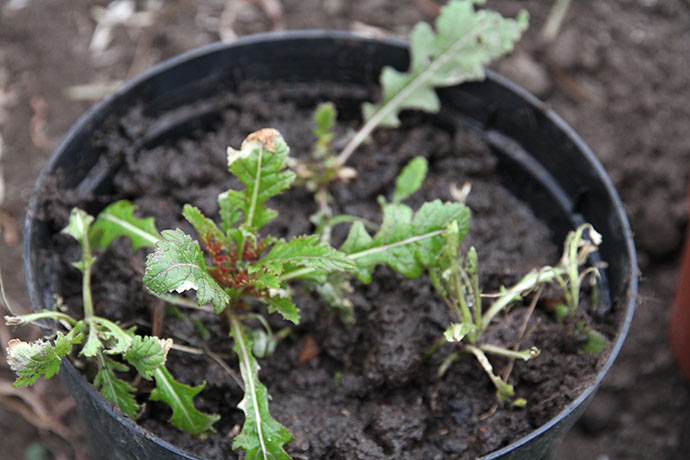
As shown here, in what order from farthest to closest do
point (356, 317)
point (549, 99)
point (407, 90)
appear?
point (549, 99) < point (407, 90) < point (356, 317)

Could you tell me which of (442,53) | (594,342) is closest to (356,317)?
(594,342)

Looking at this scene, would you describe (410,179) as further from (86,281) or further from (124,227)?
(86,281)

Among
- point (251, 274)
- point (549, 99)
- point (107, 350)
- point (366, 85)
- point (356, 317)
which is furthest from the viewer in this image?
point (549, 99)

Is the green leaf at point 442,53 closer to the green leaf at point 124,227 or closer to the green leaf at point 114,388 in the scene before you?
the green leaf at point 124,227

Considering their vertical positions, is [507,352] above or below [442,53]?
below

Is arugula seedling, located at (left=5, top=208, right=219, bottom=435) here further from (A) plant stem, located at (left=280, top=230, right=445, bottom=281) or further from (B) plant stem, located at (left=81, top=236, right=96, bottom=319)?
(A) plant stem, located at (left=280, top=230, right=445, bottom=281)

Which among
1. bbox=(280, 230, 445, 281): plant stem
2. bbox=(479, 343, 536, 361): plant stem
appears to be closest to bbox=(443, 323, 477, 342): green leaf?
bbox=(479, 343, 536, 361): plant stem
